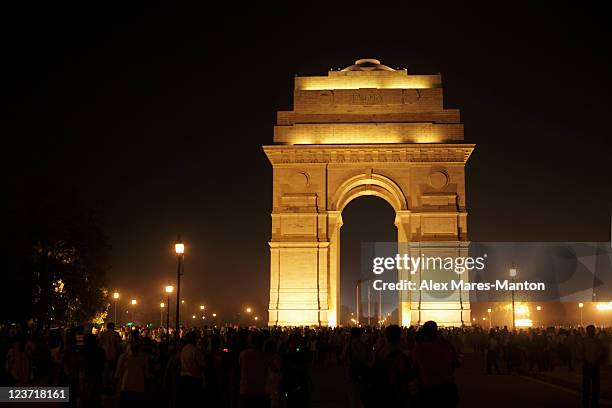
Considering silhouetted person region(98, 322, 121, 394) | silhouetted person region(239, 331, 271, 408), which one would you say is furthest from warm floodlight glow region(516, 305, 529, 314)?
silhouetted person region(239, 331, 271, 408)

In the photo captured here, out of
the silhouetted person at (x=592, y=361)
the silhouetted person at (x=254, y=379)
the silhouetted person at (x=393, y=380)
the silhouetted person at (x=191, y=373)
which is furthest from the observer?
the silhouetted person at (x=592, y=361)

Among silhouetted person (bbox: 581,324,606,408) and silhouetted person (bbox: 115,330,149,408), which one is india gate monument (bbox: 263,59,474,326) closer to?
silhouetted person (bbox: 581,324,606,408)

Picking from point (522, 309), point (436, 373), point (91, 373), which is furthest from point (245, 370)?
point (522, 309)

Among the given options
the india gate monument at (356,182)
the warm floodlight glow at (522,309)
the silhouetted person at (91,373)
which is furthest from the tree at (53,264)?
the warm floodlight glow at (522,309)

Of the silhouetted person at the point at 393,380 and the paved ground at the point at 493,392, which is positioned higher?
the silhouetted person at the point at 393,380

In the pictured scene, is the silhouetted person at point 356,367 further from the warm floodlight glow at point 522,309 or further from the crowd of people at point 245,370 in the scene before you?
the warm floodlight glow at point 522,309

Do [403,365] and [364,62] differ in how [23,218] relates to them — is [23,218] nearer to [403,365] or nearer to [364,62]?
[364,62]

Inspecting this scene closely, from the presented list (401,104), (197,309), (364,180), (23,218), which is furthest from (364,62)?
(197,309)

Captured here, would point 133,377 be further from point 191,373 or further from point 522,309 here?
point 522,309
